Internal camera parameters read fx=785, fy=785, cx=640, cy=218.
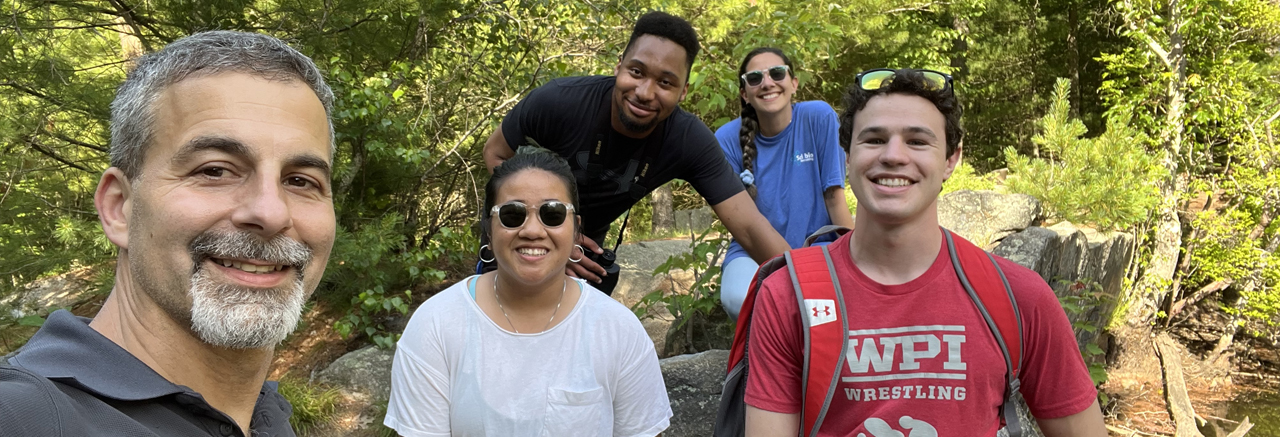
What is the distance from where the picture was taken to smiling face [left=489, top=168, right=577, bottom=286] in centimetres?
240

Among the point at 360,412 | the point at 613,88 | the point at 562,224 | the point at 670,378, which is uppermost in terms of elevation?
the point at 613,88

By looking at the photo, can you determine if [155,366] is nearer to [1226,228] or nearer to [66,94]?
[66,94]

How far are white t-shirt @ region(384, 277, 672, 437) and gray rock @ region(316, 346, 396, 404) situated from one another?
2.47 metres

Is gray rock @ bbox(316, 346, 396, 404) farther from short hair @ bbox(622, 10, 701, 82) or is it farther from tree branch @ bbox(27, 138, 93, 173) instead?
short hair @ bbox(622, 10, 701, 82)

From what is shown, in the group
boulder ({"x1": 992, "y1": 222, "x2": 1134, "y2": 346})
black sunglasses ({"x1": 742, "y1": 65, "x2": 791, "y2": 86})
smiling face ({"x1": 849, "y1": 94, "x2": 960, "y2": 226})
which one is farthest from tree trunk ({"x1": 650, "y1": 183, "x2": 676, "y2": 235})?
smiling face ({"x1": 849, "y1": 94, "x2": 960, "y2": 226})

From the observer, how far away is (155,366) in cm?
117

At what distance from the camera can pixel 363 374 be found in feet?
15.8

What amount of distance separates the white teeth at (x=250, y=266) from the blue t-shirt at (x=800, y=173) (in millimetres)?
2371

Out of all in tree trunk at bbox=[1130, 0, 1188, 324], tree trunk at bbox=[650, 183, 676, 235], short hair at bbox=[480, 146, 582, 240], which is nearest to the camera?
short hair at bbox=[480, 146, 582, 240]

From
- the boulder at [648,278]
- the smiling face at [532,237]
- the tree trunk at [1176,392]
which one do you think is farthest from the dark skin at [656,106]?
the tree trunk at [1176,392]

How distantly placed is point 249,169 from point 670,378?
2.54 metres

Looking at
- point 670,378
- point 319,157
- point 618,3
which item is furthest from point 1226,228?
point 319,157

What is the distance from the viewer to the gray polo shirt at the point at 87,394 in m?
0.92

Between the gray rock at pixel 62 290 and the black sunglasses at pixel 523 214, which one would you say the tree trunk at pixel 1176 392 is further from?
the gray rock at pixel 62 290
